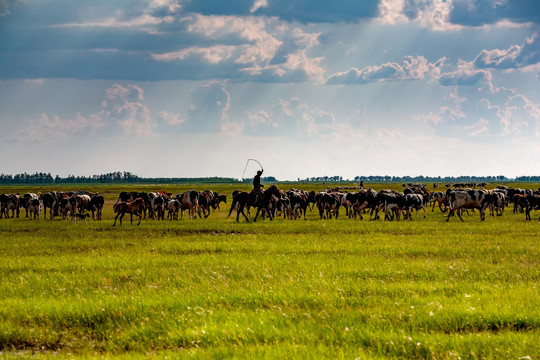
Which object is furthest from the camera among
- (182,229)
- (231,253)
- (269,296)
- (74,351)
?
(182,229)

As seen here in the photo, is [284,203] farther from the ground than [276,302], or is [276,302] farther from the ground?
[284,203]

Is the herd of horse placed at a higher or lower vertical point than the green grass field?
higher

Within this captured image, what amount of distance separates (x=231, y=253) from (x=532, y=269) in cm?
1047

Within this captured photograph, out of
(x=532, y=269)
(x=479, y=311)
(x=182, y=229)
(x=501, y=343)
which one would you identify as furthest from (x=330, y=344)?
(x=182, y=229)

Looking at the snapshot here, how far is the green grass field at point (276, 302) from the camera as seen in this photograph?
8281 millimetres

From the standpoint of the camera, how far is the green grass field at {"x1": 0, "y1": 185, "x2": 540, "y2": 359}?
27.2 feet

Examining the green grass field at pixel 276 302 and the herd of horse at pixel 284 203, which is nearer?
the green grass field at pixel 276 302

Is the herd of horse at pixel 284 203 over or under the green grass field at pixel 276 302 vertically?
over

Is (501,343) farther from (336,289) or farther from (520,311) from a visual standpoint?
(336,289)

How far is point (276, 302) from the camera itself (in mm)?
11117

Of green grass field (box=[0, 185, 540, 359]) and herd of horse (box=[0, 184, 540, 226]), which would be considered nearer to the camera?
green grass field (box=[0, 185, 540, 359])

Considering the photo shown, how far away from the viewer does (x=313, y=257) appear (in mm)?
17906

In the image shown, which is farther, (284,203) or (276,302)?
(284,203)

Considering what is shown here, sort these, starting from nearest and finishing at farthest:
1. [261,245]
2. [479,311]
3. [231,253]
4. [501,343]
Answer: [501,343]
[479,311]
[231,253]
[261,245]
